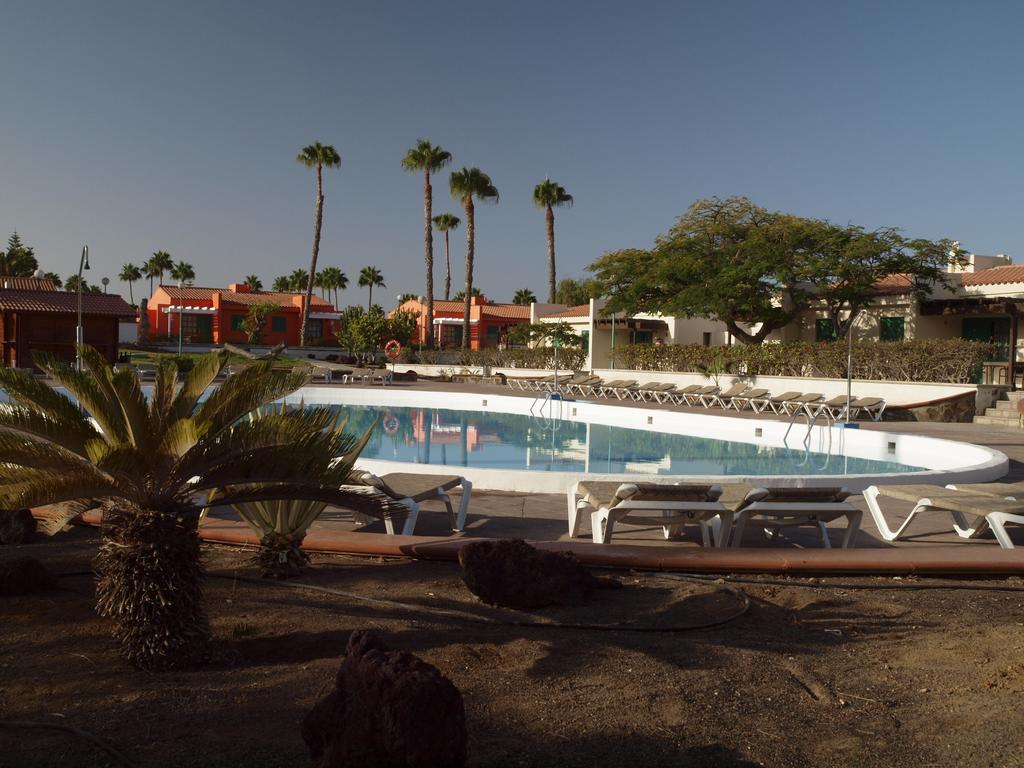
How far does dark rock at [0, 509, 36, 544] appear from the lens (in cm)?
603

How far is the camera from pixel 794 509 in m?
6.19

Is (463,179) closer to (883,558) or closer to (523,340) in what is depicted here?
(523,340)

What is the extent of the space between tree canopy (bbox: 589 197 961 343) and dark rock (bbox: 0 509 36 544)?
2306 centimetres

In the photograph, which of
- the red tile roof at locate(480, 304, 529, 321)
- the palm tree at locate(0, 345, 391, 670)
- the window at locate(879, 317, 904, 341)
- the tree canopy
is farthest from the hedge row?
the red tile roof at locate(480, 304, 529, 321)

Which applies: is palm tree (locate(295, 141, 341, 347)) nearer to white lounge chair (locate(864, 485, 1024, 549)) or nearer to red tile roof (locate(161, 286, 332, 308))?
red tile roof (locate(161, 286, 332, 308))

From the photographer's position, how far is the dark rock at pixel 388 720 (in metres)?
2.55

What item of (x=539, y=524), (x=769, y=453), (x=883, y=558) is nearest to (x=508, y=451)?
(x=769, y=453)

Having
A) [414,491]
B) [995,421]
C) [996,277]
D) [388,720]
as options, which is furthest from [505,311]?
[388,720]

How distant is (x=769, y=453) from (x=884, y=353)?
28.3 ft

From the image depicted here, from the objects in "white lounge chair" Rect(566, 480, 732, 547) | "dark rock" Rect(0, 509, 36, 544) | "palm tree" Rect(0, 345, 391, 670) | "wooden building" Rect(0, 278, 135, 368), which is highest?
"wooden building" Rect(0, 278, 135, 368)

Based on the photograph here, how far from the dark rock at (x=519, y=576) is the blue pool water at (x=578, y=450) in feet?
20.5

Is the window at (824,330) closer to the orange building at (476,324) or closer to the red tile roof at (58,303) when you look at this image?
the orange building at (476,324)

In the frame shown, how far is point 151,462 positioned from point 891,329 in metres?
27.5

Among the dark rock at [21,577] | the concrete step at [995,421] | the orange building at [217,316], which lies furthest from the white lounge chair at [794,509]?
the orange building at [217,316]
